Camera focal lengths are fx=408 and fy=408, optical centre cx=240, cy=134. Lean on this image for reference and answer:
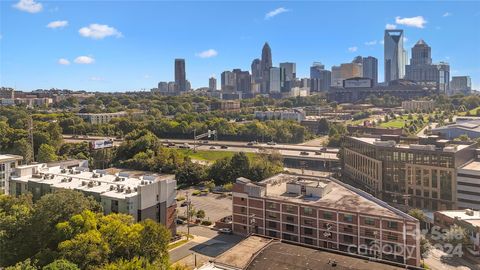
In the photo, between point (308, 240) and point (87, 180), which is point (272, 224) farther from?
point (87, 180)

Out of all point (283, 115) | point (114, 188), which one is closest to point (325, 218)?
point (114, 188)

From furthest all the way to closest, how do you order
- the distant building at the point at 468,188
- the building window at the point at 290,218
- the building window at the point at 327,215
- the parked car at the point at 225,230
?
the distant building at the point at 468,188 → the parked car at the point at 225,230 → the building window at the point at 290,218 → the building window at the point at 327,215

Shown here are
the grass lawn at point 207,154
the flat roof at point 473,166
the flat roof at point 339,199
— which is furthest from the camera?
the grass lawn at point 207,154

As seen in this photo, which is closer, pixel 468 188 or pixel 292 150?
pixel 468 188

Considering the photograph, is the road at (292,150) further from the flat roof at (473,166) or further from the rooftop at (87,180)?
the rooftop at (87,180)

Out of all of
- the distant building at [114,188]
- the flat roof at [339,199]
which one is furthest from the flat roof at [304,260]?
the distant building at [114,188]

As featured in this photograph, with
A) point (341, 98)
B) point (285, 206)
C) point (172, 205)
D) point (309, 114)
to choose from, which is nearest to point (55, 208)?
point (172, 205)
